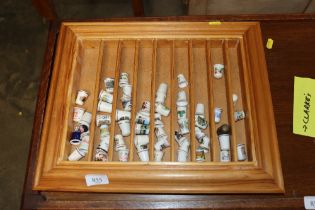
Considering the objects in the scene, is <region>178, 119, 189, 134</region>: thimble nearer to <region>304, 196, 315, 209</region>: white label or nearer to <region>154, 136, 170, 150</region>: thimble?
<region>154, 136, 170, 150</region>: thimble

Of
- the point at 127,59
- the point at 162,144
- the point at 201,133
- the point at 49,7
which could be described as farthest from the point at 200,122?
the point at 49,7

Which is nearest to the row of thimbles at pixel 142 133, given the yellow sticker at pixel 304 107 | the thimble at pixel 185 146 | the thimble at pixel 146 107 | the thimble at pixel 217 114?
the thimble at pixel 146 107

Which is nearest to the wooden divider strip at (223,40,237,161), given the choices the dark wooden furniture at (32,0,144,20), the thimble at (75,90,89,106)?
the thimble at (75,90,89,106)

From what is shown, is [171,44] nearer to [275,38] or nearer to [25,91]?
[275,38]

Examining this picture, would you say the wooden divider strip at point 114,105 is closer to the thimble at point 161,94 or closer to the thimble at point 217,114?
the thimble at point 161,94

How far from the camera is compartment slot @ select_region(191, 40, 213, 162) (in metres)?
1.04

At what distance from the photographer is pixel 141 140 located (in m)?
0.96

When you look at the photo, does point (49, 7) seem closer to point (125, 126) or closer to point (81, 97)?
point (81, 97)

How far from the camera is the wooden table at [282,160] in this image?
2.94 feet

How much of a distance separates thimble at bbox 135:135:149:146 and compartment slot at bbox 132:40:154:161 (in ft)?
0.33

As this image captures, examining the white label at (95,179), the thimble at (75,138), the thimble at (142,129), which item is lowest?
the white label at (95,179)

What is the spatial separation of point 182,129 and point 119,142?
0.19 meters

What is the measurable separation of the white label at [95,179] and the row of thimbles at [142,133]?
13cm

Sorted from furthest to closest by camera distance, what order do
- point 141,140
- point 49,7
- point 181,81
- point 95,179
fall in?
A: point 49,7 < point 181,81 < point 141,140 < point 95,179
